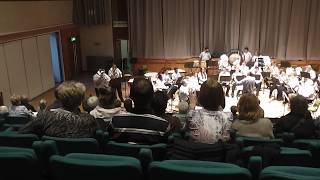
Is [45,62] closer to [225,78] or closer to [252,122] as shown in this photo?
[225,78]

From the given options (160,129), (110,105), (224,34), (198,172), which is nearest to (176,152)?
(160,129)

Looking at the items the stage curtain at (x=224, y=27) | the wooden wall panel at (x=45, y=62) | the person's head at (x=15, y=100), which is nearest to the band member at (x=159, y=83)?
the stage curtain at (x=224, y=27)

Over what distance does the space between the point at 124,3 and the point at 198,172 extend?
1395 centimetres

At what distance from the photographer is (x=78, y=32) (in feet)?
50.4

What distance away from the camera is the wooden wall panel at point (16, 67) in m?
10.2

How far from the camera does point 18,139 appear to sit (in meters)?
3.09

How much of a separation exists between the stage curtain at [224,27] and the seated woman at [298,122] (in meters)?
10.9

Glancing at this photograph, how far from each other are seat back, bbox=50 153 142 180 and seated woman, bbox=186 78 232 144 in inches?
30.1

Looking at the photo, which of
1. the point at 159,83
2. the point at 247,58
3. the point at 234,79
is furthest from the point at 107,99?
the point at 247,58

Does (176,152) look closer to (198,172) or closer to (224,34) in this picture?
(198,172)

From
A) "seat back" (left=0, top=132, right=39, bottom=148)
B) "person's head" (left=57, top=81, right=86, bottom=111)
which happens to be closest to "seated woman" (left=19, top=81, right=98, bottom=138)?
"person's head" (left=57, top=81, right=86, bottom=111)

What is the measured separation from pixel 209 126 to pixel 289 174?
2.91 feet

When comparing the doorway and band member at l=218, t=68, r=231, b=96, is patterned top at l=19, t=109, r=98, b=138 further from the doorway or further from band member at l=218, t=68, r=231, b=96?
the doorway

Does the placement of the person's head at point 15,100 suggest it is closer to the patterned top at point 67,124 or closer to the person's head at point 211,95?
the patterned top at point 67,124
